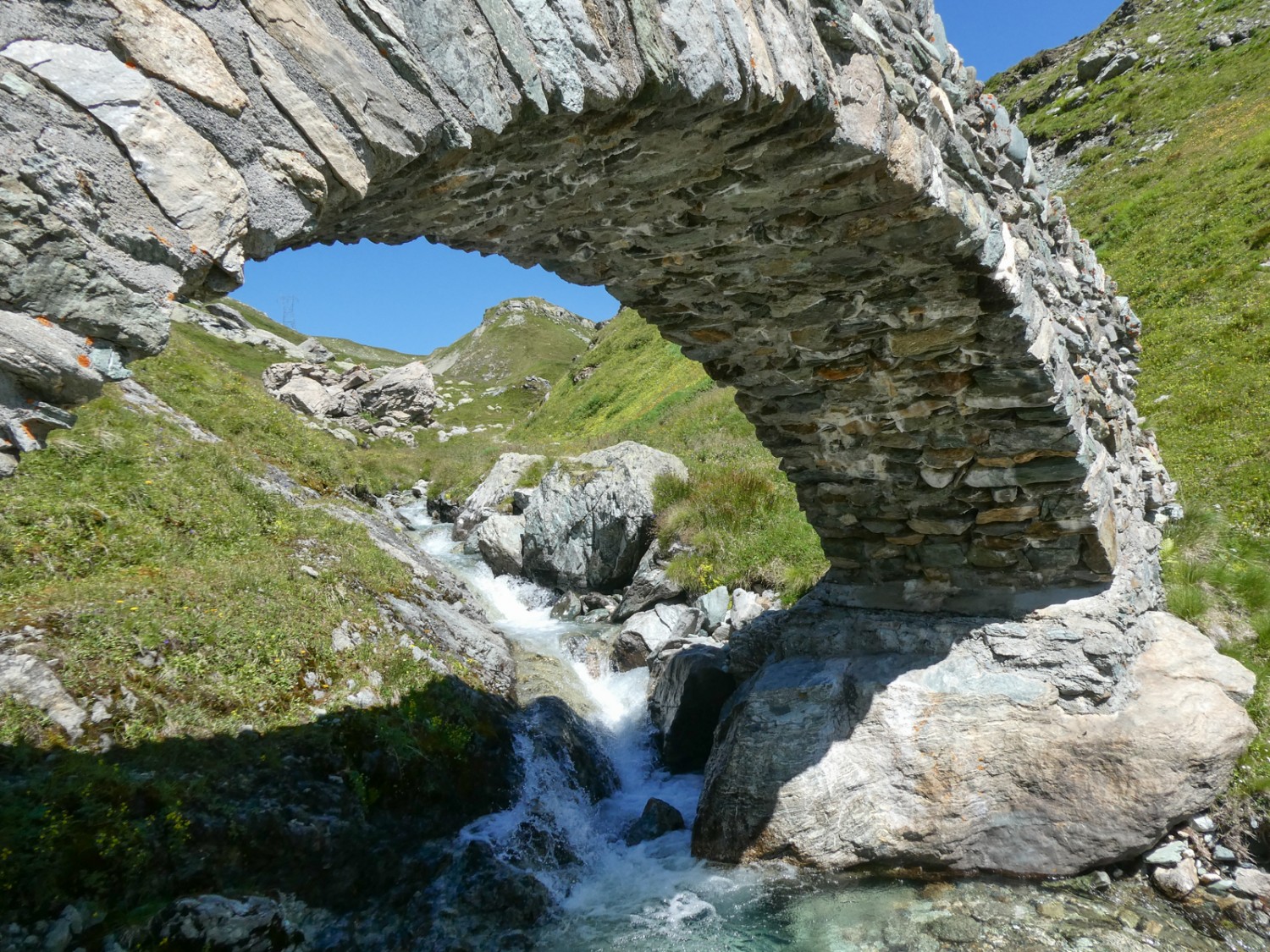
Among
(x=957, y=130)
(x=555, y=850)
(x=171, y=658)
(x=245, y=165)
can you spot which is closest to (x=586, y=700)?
(x=555, y=850)

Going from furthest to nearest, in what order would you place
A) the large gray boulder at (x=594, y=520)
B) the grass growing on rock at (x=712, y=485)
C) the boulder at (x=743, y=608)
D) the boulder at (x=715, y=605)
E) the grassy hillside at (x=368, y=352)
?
the grassy hillside at (x=368, y=352)
the large gray boulder at (x=594, y=520)
the grass growing on rock at (x=712, y=485)
the boulder at (x=715, y=605)
the boulder at (x=743, y=608)

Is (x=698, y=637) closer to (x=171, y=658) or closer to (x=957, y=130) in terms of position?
(x=171, y=658)

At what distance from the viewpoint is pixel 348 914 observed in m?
4.91

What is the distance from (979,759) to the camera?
5852 mm

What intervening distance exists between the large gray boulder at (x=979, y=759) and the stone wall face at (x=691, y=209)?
72cm

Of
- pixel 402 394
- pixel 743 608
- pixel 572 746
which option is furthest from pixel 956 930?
pixel 402 394

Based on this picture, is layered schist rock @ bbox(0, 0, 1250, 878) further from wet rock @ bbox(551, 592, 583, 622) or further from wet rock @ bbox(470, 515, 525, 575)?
wet rock @ bbox(470, 515, 525, 575)

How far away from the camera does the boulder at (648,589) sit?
10852 millimetres

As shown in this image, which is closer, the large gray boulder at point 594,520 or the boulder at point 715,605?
the boulder at point 715,605

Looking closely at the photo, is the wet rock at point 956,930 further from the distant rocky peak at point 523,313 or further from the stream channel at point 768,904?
the distant rocky peak at point 523,313

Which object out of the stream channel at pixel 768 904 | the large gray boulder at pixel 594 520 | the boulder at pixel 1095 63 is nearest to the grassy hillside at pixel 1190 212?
the boulder at pixel 1095 63

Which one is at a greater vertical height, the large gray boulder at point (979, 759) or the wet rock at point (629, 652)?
the wet rock at point (629, 652)

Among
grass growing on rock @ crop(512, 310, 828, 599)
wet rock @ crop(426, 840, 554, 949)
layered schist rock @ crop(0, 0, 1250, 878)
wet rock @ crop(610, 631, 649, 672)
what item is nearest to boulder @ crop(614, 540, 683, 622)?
grass growing on rock @ crop(512, 310, 828, 599)

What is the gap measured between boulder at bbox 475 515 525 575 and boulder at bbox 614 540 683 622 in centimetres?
276
